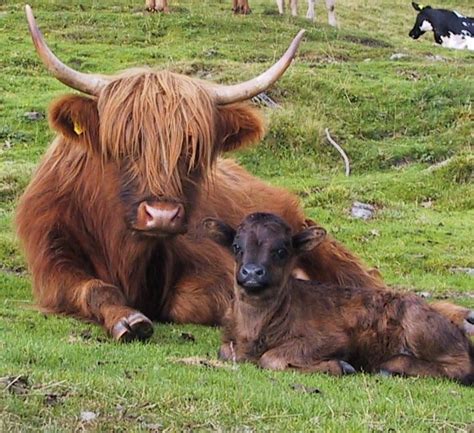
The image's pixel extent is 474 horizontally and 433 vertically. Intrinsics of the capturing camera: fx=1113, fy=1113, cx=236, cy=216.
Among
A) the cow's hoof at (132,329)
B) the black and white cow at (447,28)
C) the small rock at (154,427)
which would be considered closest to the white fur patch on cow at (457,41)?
the black and white cow at (447,28)

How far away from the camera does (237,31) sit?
2431 cm

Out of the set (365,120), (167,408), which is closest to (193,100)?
(167,408)

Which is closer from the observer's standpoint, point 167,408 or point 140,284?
point 167,408

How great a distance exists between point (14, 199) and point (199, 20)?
12.3 meters

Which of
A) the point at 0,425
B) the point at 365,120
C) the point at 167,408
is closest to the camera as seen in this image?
the point at 0,425

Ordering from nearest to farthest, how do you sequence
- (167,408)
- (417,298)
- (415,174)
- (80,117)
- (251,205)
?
(167,408) → (417,298) → (80,117) → (251,205) → (415,174)

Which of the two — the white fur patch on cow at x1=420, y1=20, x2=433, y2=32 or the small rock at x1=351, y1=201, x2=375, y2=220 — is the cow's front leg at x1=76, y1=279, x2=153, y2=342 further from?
the white fur patch on cow at x1=420, y1=20, x2=433, y2=32

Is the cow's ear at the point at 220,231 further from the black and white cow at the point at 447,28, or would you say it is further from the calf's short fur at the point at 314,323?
the black and white cow at the point at 447,28

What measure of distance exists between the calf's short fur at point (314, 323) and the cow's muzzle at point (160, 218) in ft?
0.81

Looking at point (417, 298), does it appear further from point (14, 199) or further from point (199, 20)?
point (199, 20)

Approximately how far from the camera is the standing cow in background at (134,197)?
7234mm

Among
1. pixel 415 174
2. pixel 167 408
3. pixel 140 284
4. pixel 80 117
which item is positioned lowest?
pixel 415 174

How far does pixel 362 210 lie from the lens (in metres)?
13.8

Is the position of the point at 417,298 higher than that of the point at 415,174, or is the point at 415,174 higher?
the point at 417,298
